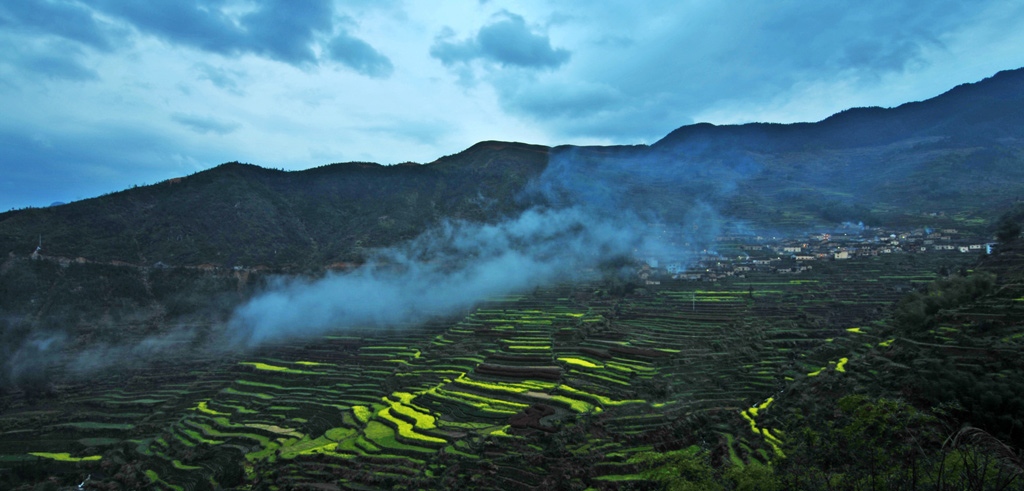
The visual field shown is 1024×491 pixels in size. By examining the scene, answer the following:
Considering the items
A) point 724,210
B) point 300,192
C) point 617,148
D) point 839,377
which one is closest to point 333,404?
point 839,377

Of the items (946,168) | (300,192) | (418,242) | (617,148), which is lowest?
(418,242)

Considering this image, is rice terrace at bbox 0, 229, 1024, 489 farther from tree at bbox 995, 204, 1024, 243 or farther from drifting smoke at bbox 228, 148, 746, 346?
drifting smoke at bbox 228, 148, 746, 346

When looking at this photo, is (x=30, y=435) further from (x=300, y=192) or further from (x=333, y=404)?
(x=300, y=192)

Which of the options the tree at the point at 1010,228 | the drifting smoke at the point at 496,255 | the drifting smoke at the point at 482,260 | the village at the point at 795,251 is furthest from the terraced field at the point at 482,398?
the drifting smoke at the point at 496,255

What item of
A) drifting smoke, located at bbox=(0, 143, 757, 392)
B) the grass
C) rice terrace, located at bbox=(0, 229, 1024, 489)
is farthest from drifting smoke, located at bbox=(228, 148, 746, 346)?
the grass

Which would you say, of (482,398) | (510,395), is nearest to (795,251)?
(510,395)

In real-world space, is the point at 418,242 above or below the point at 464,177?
below

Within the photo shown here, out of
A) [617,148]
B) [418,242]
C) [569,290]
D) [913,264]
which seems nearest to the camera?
[913,264]
